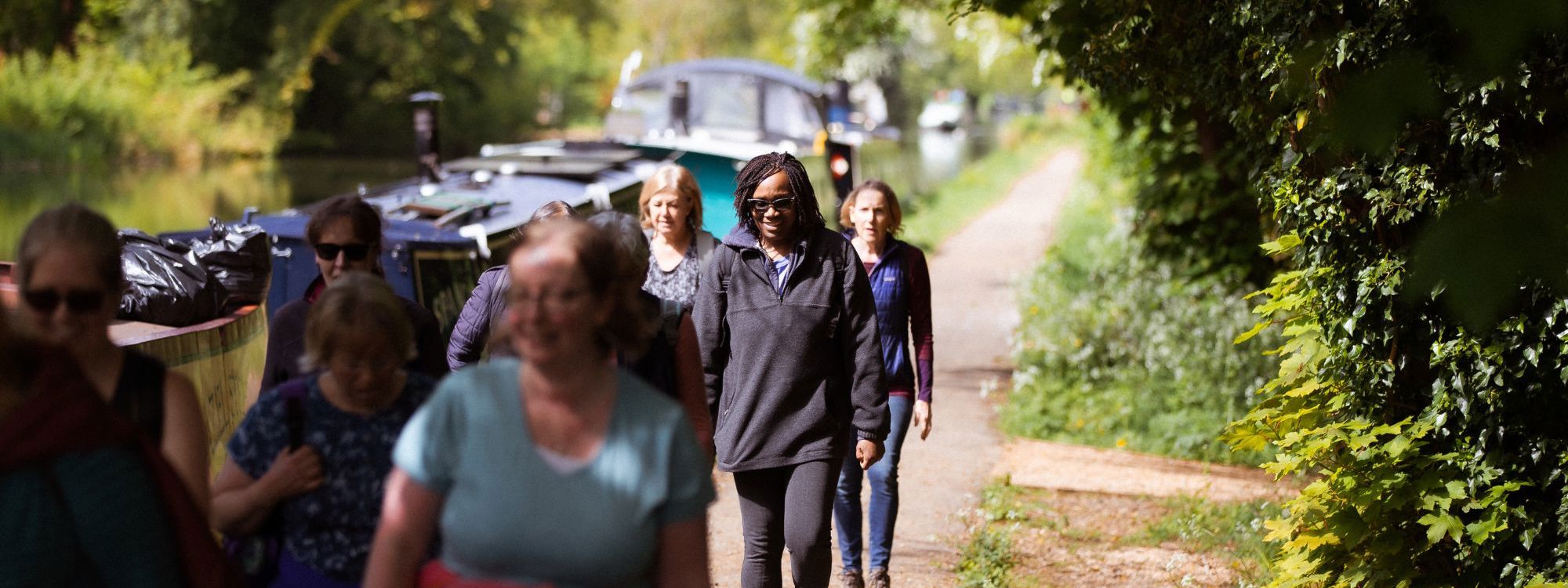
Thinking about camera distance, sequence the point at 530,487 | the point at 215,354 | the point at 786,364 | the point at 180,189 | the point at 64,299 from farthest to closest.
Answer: the point at 180,189
the point at 215,354
the point at 786,364
the point at 64,299
the point at 530,487

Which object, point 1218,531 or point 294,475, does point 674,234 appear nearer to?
point 294,475

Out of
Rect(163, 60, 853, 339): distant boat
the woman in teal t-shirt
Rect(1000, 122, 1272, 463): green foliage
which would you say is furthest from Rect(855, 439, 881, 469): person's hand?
Rect(163, 60, 853, 339): distant boat

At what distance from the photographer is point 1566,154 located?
2.70 metres

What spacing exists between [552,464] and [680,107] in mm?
14675

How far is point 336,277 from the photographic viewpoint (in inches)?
155

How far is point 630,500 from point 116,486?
866 millimetres

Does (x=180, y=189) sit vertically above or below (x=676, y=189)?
above

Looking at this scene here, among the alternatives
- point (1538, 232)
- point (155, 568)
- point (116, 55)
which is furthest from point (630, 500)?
point (116, 55)

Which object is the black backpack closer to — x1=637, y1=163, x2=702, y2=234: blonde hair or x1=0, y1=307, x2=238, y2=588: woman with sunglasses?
x1=0, y1=307, x2=238, y2=588: woman with sunglasses

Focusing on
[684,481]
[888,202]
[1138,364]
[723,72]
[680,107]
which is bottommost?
[1138,364]

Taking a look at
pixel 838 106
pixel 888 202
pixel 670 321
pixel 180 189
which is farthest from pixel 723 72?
pixel 670 321

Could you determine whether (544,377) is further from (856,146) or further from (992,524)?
(856,146)

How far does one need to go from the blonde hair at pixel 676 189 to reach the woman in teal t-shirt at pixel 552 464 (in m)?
2.88

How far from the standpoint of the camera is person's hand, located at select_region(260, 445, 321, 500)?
298cm
